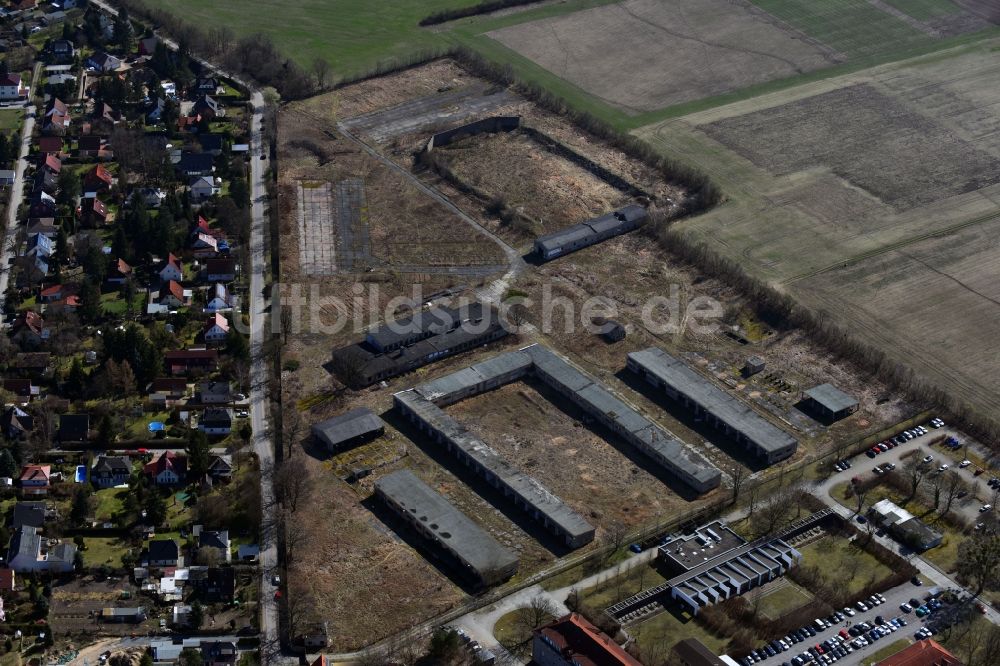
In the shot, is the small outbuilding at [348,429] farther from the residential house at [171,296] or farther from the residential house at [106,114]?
the residential house at [106,114]

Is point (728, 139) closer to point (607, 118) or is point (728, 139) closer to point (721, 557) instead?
point (607, 118)

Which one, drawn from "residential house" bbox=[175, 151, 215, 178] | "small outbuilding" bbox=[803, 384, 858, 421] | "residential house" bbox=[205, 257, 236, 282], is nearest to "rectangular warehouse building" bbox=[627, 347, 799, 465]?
"small outbuilding" bbox=[803, 384, 858, 421]

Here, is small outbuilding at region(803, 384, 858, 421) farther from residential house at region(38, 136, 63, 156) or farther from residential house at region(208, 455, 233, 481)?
residential house at region(38, 136, 63, 156)

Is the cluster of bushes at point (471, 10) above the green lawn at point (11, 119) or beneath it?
above

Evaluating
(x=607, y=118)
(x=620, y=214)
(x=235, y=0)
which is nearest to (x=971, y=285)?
(x=620, y=214)

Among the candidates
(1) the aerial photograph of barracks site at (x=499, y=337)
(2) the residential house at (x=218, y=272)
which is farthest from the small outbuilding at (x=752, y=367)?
(2) the residential house at (x=218, y=272)
